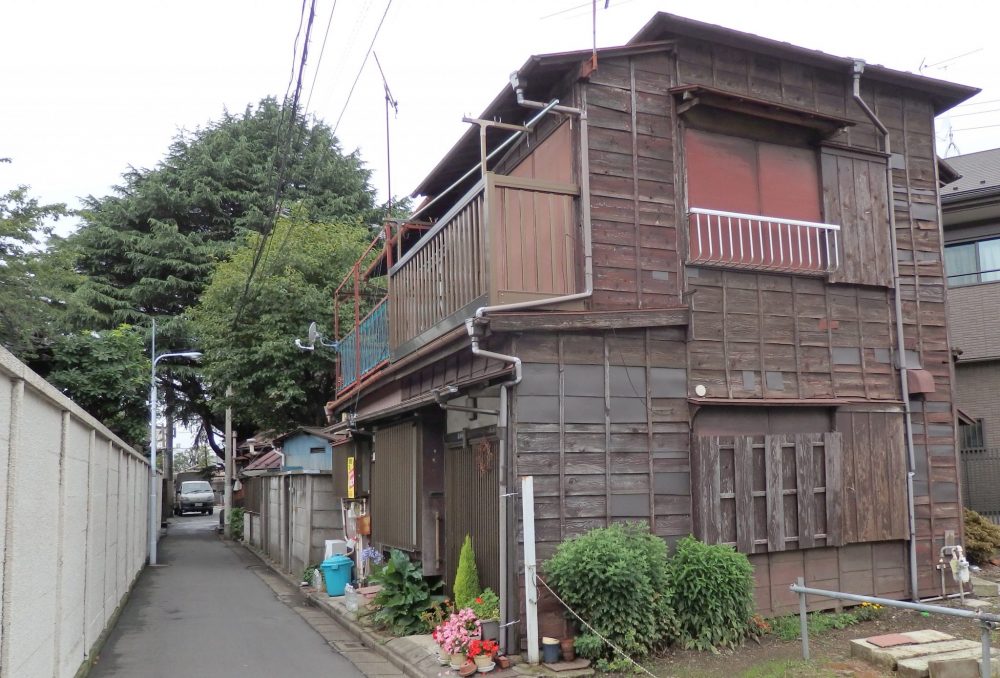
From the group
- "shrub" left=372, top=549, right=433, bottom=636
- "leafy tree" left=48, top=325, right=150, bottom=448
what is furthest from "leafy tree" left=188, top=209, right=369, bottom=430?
"shrub" left=372, top=549, right=433, bottom=636

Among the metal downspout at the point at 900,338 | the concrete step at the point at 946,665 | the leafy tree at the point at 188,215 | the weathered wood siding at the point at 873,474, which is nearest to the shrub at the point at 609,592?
the concrete step at the point at 946,665

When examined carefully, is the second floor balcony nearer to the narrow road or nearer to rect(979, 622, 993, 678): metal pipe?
the narrow road

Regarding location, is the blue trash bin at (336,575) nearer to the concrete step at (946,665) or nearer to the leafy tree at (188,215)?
the concrete step at (946,665)

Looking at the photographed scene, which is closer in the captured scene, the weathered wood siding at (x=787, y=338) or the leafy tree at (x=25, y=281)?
the weathered wood siding at (x=787, y=338)

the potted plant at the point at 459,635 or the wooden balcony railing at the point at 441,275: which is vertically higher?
the wooden balcony railing at the point at 441,275

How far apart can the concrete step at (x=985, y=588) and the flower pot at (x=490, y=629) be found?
6680mm

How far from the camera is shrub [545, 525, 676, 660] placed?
7.95 metres

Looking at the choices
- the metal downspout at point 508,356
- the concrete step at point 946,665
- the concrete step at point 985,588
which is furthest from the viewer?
the concrete step at point 985,588

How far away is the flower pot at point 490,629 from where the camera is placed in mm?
8531

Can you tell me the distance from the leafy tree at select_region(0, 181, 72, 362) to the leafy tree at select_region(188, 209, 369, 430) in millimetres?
4280

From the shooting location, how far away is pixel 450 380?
10.8 meters

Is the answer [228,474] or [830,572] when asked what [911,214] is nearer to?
[830,572]

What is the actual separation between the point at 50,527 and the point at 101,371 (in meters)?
17.3

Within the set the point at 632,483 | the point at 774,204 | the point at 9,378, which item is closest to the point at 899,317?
the point at 774,204
